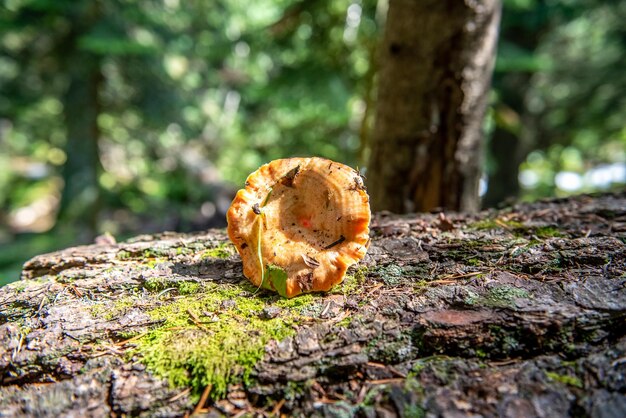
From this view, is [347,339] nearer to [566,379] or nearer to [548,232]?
[566,379]

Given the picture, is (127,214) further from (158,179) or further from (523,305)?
(523,305)

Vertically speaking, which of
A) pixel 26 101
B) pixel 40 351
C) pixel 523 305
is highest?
pixel 26 101

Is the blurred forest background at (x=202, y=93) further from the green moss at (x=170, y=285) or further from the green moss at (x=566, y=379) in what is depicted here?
the green moss at (x=566, y=379)

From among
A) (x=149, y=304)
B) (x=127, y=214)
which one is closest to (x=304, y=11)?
(x=149, y=304)

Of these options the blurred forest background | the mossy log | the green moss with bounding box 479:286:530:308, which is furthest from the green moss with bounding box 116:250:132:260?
the blurred forest background

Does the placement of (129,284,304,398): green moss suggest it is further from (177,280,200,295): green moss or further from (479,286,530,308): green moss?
(479,286,530,308): green moss

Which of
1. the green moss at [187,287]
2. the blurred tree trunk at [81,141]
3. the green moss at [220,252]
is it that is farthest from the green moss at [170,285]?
the blurred tree trunk at [81,141]
